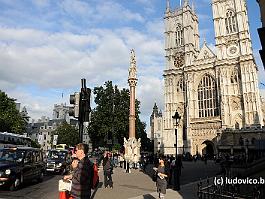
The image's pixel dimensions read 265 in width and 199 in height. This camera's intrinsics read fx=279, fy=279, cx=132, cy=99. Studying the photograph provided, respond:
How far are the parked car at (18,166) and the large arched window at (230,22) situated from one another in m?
51.0

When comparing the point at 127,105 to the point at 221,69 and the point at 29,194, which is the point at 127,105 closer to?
the point at 221,69

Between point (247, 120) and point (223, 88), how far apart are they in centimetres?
739

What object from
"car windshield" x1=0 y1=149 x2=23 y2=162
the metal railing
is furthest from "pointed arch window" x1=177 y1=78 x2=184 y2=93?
the metal railing

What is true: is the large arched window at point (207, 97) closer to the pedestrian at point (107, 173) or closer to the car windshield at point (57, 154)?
the car windshield at point (57, 154)

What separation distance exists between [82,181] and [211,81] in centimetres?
5536

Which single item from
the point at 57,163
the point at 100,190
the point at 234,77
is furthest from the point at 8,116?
the point at 234,77

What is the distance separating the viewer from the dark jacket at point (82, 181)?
501 centimetres

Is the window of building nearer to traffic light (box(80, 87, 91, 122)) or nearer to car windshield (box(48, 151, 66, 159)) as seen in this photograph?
car windshield (box(48, 151, 66, 159))

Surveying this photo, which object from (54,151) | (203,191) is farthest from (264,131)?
(203,191)

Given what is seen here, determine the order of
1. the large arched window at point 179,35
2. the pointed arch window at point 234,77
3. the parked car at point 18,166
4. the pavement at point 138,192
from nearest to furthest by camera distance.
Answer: the pavement at point 138,192 → the parked car at point 18,166 → the pointed arch window at point 234,77 → the large arched window at point 179,35

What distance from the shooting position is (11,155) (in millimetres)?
14062

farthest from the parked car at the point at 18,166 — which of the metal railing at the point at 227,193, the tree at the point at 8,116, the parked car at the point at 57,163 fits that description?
the tree at the point at 8,116

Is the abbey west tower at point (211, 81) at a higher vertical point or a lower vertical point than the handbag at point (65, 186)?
higher

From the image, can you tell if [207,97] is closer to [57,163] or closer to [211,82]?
[211,82]
